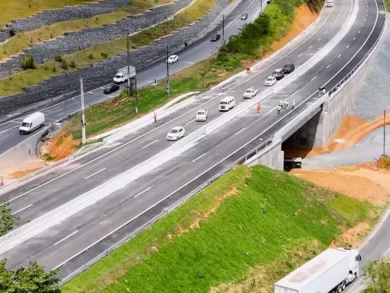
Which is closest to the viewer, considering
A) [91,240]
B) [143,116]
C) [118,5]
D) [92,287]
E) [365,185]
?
[92,287]

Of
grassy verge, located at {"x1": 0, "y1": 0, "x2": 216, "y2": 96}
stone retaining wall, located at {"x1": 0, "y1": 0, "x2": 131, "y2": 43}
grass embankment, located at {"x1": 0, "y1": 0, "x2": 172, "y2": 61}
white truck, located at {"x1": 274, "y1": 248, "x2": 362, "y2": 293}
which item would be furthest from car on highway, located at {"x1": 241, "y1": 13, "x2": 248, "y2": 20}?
white truck, located at {"x1": 274, "y1": 248, "x2": 362, "y2": 293}

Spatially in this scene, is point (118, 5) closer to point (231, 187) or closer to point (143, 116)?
point (143, 116)

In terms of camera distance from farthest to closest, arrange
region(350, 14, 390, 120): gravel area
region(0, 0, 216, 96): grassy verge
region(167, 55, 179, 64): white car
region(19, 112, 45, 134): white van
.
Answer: region(167, 55, 179, 64): white car < region(0, 0, 216, 96): grassy verge < region(350, 14, 390, 120): gravel area < region(19, 112, 45, 134): white van

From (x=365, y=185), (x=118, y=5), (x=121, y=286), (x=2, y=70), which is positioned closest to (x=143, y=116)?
(x=365, y=185)

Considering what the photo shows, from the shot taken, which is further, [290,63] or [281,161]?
[290,63]

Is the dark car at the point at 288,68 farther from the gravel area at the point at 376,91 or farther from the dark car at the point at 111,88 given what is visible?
the dark car at the point at 111,88

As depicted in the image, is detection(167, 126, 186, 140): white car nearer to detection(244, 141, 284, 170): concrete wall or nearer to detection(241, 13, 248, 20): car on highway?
detection(244, 141, 284, 170): concrete wall
